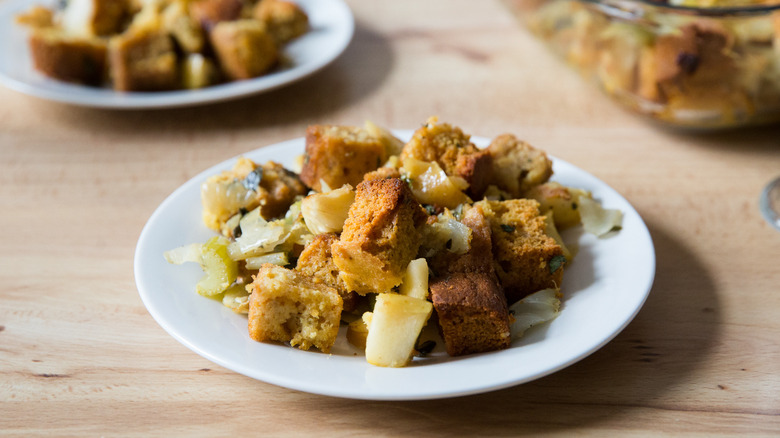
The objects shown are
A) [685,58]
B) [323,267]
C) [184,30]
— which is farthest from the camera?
[184,30]

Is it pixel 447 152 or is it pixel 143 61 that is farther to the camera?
pixel 143 61

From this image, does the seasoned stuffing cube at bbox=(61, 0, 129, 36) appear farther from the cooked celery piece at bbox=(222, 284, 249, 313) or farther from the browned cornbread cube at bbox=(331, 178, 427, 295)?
the browned cornbread cube at bbox=(331, 178, 427, 295)

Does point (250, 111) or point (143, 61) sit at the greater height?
point (143, 61)

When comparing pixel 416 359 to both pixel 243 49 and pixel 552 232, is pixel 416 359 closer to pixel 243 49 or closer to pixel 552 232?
pixel 552 232

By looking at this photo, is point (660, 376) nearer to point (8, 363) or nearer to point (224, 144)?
point (8, 363)

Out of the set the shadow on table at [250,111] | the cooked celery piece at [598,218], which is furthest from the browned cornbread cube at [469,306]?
the shadow on table at [250,111]

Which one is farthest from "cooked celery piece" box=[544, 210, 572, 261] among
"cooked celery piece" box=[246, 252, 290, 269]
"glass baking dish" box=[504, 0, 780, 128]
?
"glass baking dish" box=[504, 0, 780, 128]

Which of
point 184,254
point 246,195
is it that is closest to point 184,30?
point 246,195
